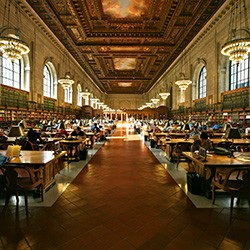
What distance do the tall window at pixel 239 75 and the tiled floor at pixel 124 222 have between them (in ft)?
29.7

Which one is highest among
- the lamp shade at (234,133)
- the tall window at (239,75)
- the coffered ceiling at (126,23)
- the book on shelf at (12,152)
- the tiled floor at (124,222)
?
the coffered ceiling at (126,23)

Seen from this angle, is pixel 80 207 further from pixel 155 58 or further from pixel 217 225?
pixel 155 58

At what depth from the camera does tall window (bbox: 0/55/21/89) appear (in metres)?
10.9

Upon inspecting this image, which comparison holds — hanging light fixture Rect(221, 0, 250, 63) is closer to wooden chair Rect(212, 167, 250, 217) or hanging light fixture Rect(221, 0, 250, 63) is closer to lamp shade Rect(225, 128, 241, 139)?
lamp shade Rect(225, 128, 241, 139)

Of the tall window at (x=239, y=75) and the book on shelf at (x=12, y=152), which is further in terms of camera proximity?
the tall window at (x=239, y=75)

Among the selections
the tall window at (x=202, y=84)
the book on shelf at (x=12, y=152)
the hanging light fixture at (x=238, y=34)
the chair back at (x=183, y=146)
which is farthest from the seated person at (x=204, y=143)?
the tall window at (x=202, y=84)

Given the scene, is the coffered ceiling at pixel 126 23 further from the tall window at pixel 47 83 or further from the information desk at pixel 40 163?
the information desk at pixel 40 163

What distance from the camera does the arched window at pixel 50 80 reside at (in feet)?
55.7

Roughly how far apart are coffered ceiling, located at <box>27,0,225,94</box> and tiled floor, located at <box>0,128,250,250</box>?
10028mm

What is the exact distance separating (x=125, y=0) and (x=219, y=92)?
26.1 feet

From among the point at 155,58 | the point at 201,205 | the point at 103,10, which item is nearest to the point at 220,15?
the point at 103,10

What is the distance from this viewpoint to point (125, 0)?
10.5 m

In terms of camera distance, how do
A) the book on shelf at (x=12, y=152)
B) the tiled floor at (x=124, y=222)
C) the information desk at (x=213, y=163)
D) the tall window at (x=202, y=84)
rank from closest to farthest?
the tiled floor at (x=124, y=222) < the information desk at (x=213, y=163) < the book on shelf at (x=12, y=152) < the tall window at (x=202, y=84)

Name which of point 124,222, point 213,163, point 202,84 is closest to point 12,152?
point 124,222
